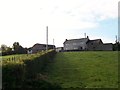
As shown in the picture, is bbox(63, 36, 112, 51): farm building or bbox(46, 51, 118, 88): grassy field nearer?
bbox(46, 51, 118, 88): grassy field

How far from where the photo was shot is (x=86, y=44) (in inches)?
5187

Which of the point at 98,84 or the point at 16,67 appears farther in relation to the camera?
the point at 98,84

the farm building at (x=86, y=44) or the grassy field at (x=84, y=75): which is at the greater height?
the farm building at (x=86, y=44)

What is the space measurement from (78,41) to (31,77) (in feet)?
398

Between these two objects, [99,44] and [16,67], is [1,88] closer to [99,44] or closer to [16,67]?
[16,67]

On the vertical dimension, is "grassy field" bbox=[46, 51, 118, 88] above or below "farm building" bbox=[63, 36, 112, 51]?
below

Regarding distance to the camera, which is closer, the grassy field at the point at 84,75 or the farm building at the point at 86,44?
the grassy field at the point at 84,75

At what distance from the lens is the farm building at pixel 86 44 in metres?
Result: 126

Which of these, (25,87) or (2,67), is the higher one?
(2,67)

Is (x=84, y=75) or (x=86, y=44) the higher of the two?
(x=86, y=44)

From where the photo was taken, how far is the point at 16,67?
13922 mm

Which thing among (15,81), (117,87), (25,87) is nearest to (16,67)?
(15,81)

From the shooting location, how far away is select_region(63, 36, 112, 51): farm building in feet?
413

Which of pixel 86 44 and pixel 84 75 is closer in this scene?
pixel 84 75
